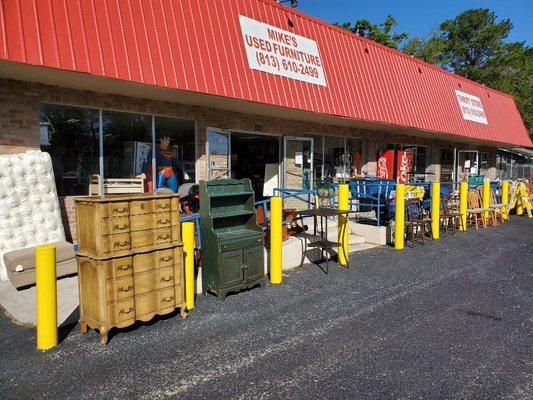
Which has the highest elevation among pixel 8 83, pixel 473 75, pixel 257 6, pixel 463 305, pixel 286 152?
pixel 473 75

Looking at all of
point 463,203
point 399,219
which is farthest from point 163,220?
point 463,203

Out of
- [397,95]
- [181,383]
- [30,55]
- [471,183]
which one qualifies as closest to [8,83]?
[30,55]

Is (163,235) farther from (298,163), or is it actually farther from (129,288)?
(298,163)

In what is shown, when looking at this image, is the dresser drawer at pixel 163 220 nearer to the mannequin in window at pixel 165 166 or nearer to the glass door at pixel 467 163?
the mannequin in window at pixel 165 166

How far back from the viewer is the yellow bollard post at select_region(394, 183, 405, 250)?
9039 mm

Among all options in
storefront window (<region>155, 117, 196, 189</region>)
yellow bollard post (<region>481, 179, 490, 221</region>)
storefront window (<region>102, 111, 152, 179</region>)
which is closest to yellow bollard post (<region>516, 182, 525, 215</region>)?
yellow bollard post (<region>481, 179, 490, 221</region>)

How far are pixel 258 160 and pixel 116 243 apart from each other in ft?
30.4

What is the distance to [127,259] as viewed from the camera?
4.45 meters

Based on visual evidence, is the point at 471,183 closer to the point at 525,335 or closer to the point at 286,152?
the point at 286,152

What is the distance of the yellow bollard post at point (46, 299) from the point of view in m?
4.11

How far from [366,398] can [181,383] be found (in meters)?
1.55

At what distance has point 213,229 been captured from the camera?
5.79m

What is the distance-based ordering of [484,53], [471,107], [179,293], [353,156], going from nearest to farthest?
[179,293] < [353,156] < [471,107] < [484,53]

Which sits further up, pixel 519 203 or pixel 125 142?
pixel 125 142
